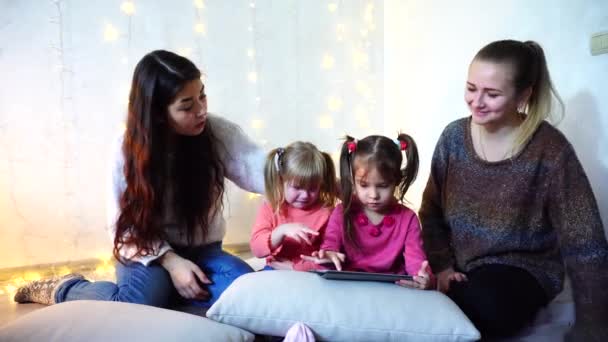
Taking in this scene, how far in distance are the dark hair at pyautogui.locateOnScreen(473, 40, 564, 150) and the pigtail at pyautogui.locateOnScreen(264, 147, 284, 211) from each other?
625mm

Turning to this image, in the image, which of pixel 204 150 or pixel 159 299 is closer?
pixel 159 299

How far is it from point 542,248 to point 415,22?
57.8 inches

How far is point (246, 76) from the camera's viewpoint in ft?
7.58

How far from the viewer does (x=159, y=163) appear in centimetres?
138

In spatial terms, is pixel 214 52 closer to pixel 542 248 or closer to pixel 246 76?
pixel 246 76

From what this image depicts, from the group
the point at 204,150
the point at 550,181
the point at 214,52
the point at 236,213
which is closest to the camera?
the point at 550,181

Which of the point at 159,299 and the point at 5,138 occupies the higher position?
the point at 5,138

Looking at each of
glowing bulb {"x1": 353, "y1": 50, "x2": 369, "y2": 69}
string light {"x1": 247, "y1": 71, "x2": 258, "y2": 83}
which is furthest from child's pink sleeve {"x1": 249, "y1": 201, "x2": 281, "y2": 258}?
glowing bulb {"x1": 353, "y1": 50, "x2": 369, "y2": 69}

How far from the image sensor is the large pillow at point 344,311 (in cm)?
103

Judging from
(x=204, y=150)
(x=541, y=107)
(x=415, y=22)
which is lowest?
(x=204, y=150)

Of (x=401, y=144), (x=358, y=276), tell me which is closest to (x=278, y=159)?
(x=401, y=144)

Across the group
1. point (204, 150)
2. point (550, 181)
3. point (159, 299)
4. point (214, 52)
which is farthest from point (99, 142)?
point (550, 181)

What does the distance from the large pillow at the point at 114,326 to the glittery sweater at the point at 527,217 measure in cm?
67

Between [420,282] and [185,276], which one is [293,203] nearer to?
[185,276]
